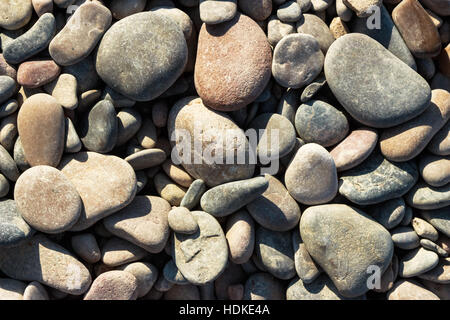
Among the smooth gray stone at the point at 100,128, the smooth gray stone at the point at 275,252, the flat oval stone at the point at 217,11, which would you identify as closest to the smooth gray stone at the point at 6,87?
the smooth gray stone at the point at 100,128

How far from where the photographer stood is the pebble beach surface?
2.28 metres

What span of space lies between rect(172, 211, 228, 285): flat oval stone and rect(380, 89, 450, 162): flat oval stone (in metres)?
1.08

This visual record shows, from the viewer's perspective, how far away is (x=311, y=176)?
2.32 m

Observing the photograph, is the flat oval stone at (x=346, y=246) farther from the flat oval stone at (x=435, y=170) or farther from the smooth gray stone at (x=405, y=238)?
the flat oval stone at (x=435, y=170)

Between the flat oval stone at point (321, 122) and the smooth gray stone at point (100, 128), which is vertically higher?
the smooth gray stone at point (100, 128)

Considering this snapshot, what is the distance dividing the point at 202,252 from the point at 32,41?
1491 millimetres

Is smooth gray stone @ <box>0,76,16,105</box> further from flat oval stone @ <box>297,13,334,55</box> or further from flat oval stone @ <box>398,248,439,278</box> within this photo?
flat oval stone @ <box>398,248,439,278</box>

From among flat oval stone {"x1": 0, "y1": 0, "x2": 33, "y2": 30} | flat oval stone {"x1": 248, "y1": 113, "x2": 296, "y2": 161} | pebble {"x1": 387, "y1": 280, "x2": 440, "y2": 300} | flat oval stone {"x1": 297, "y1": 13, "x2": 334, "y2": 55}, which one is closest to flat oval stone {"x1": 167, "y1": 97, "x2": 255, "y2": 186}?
flat oval stone {"x1": 248, "y1": 113, "x2": 296, "y2": 161}

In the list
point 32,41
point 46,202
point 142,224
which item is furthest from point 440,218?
point 32,41

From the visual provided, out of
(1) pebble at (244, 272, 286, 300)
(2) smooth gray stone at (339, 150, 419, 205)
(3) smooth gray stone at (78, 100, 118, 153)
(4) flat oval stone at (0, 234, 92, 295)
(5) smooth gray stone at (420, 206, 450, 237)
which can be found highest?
(3) smooth gray stone at (78, 100, 118, 153)

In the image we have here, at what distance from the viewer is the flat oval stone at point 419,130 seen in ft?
7.56

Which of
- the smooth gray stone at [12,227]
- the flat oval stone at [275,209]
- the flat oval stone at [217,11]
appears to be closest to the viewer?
the smooth gray stone at [12,227]
